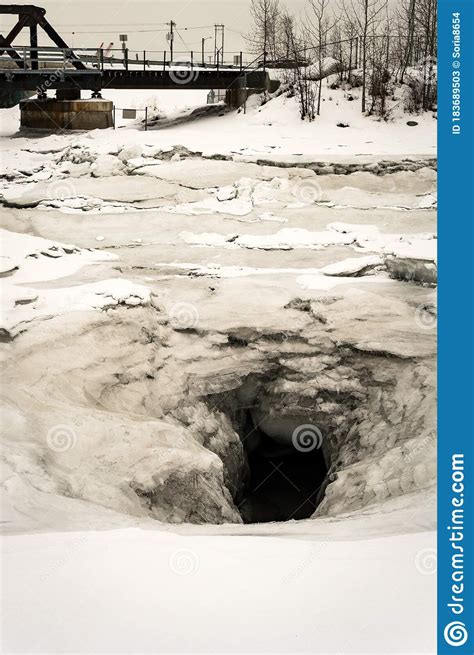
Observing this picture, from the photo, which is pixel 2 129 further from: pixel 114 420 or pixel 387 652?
pixel 387 652

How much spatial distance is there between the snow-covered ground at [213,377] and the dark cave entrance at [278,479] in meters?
0.39

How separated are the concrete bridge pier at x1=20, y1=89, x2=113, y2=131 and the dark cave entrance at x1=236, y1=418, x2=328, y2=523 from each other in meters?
9.74

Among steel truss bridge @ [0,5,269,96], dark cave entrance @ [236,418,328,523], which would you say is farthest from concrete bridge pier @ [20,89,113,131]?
dark cave entrance @ [236,418,328,523]

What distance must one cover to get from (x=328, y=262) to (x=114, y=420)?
4565mm

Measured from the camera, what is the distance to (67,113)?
16.6m

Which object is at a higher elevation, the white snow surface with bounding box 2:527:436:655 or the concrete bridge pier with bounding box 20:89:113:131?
the concrete bridge pier with bounding box 20:89:113:131

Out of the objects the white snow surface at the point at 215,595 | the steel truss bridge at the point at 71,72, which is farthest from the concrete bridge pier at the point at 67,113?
the white snow surface at the point at 215,595

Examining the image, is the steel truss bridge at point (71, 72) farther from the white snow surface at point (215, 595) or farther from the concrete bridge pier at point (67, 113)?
the white snow surface at point (215, 595)

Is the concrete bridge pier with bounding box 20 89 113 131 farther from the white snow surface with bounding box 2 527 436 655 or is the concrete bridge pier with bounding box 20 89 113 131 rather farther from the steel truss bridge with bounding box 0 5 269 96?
the white snow surface with bounding box 2 527 436 655

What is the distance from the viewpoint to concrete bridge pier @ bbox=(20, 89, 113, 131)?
16.6 metres

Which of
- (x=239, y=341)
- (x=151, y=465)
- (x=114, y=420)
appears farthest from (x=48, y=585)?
(x=239, y=341)

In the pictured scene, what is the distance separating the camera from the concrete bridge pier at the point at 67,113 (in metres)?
16.6

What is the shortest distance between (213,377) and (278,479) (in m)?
2.34

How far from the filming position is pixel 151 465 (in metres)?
6.16
